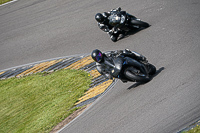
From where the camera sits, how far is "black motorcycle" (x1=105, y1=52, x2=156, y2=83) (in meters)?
9.42

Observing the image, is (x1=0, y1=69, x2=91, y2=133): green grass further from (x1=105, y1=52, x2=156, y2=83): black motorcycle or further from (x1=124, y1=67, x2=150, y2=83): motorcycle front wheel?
(x1=124, y1=67, x2=150, y2=83): motorcycle front wheel

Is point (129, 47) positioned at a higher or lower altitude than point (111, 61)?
lower

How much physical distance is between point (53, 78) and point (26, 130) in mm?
3097

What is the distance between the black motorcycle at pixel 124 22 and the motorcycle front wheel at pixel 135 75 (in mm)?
3966

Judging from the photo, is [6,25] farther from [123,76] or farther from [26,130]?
[123,76]

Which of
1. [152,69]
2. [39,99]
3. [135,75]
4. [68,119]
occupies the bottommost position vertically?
[68,119]

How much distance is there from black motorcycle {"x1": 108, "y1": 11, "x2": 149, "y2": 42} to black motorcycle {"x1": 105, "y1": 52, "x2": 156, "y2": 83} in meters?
3.64

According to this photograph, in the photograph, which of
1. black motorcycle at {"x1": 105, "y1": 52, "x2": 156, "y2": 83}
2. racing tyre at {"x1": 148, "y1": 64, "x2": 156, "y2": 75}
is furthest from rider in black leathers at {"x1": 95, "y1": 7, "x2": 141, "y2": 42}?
black motorcycle at {"x1": 105, "y1": 52, "x2": 156, "y2": 83}

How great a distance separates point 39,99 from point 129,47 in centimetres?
395

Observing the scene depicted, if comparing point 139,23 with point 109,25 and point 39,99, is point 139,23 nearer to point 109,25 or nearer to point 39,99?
point 109,25

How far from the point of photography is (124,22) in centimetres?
1316

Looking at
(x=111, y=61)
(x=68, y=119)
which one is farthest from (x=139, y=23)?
(x=68, y=119)

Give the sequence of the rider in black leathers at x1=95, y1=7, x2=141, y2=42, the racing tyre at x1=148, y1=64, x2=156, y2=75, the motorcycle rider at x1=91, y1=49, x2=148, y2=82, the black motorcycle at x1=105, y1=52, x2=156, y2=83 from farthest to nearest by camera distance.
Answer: the rider in black leathers at x1=95, y1=7, x2=141, y2=42 → the racing tyre at x1=148, y1=64, x2=156, y2=75 → the motorcycle rider at x1=91, y1=49, x2=148, y2=82 → the black motorcycle at x1=105, y1=52, x2=156, y2=83

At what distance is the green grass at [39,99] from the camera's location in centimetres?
1096
